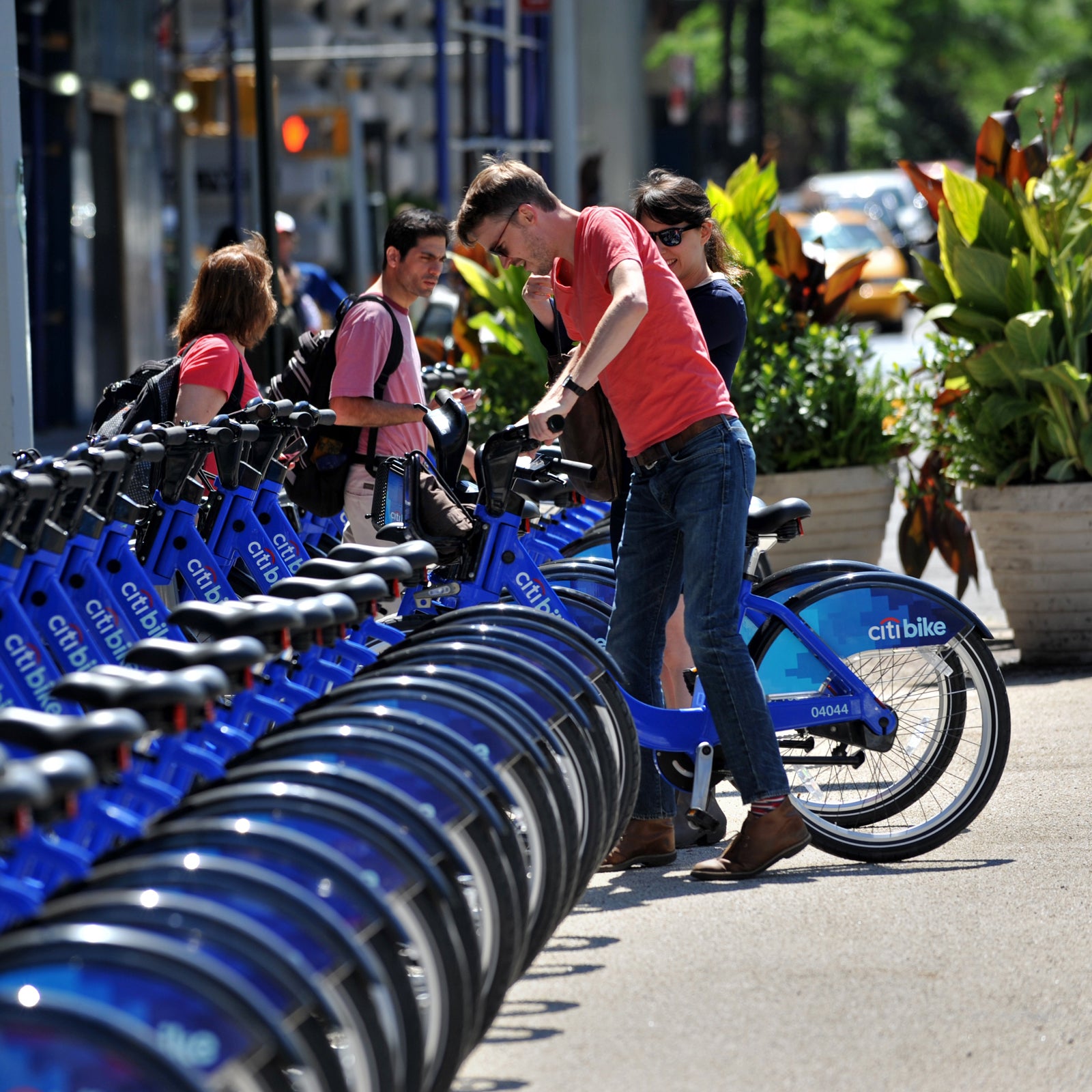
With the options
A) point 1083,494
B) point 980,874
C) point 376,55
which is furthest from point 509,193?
point 376,55

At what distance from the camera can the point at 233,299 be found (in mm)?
6398

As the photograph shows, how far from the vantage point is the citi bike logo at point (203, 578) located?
18.9 feet

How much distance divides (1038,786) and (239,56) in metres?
19.7

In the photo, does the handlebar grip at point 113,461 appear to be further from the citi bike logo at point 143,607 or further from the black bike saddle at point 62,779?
the black bike saddle at point 62,779

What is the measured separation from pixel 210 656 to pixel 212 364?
312cm

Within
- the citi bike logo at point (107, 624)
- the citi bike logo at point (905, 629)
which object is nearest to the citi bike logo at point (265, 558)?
the citi bike logo at point (107, 624)

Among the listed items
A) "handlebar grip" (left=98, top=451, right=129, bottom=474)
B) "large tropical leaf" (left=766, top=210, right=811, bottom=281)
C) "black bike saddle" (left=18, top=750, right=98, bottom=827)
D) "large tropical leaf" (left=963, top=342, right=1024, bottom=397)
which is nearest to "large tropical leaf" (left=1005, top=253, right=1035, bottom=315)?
"large tropical leaf" (left=963, top=342, right=1024, bottom=397)

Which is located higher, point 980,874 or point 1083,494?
point 1083,494

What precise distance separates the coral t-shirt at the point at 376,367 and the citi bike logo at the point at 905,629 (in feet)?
5.74

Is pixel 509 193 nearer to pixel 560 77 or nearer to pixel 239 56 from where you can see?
pixel 560 77

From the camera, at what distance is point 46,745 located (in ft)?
9.36

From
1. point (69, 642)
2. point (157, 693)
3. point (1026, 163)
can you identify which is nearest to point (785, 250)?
point (1026, 163)

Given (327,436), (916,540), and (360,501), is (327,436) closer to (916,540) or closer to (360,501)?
(360,501)

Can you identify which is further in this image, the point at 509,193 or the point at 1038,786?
the point at 1038,786
